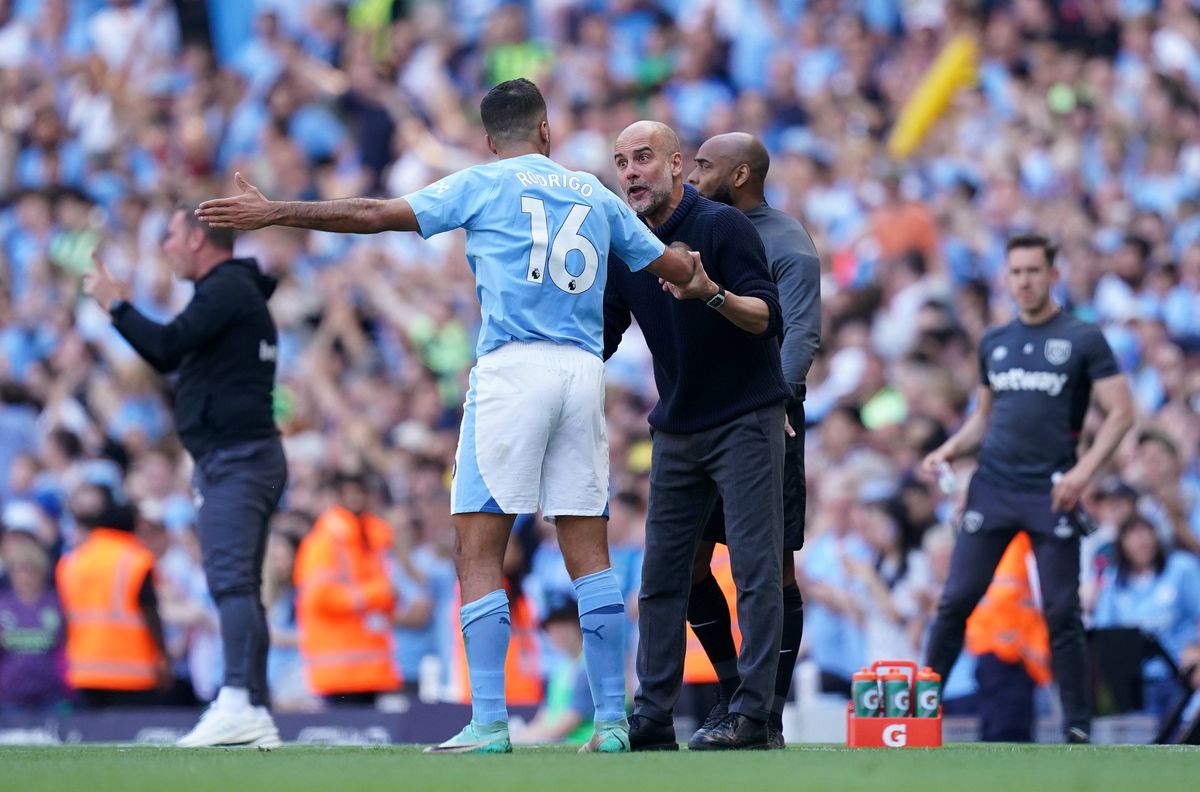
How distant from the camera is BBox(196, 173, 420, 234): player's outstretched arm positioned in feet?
21.2

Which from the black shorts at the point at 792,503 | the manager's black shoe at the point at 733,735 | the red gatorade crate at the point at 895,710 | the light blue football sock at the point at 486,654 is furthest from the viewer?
the red gatorade crate at the point at 895,710

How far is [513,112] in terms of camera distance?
23.1 feet

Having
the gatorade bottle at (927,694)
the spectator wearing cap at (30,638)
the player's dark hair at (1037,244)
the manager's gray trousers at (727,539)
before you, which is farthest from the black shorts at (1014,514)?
the spectator wearing cap at (30,638)

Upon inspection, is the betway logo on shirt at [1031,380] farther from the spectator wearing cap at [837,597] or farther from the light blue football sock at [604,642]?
the light blue football sock at [604,642]

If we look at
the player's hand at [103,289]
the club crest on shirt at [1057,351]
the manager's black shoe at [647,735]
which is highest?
the player's hand at [103,289]

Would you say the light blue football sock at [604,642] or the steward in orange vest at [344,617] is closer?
the light blue football sock at [604,642]

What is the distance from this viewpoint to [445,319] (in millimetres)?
17109

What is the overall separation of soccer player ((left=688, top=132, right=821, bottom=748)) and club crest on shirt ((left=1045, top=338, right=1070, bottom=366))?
6.81 feet

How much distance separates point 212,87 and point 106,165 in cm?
151

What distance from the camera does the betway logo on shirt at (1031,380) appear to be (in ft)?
32.1

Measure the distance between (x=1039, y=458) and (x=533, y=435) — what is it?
3.80 meters

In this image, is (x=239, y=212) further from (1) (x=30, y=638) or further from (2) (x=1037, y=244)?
(1) (x=30, y=638)

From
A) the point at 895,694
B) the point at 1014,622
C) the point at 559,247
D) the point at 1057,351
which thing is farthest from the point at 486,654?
the point at 1014,622

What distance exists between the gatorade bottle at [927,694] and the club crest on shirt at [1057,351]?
7.73 feet
